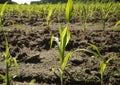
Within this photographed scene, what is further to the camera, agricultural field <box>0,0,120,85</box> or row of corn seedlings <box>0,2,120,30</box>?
row of corn seedlings <box>0,2,120,30</box>

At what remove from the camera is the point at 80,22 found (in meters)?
4.56

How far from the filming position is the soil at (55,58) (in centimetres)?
206

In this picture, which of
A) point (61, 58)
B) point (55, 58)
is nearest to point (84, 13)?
point (55, 58)

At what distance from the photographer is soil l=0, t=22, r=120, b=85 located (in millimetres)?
2062

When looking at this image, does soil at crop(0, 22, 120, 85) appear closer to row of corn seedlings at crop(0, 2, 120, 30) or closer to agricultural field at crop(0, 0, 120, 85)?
agricultural field at crop(0, 0, 120, 85)

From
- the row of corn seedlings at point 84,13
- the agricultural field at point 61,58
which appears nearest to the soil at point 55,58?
the agricultural field at point 61,58

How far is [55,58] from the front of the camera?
8.27 ft

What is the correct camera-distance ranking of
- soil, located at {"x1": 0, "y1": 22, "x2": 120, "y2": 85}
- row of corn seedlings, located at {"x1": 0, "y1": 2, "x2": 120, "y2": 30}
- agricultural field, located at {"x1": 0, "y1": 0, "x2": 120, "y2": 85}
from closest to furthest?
agricultural field, located at {"x1": 0, "y1": 0, "x2": 120, "y2": 85} → soil, located at {"x1": 0, "y1": 22, "x2": 120, "y2": 85} → row of corn seedlings, located at {"x1": 0, "y1": 2, "x2": 120, "y2": 30}

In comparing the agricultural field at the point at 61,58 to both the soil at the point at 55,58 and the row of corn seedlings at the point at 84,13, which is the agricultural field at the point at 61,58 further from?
the row of corn seedlings at the point at 84,13

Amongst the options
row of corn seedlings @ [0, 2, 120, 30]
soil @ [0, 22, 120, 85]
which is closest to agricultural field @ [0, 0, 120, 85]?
soil @ [0, 22, 120, 85]

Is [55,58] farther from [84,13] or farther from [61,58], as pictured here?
[84,13]

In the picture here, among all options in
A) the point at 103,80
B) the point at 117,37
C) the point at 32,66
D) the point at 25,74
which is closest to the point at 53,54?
the point at 32,66

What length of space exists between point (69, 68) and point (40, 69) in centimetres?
27

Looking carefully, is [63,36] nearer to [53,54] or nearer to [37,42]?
[53,54]
